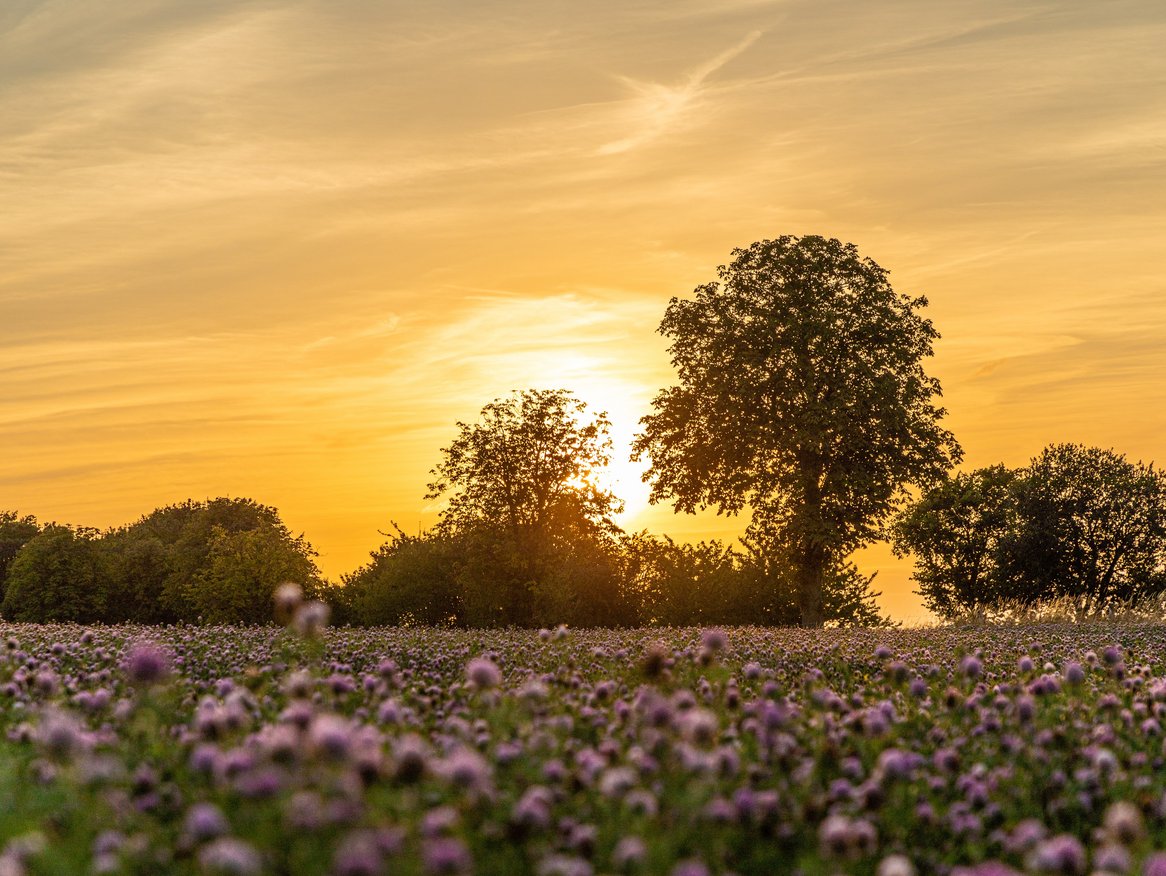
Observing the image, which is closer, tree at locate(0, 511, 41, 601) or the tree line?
the tree line

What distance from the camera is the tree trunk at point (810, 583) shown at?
46.2 meters

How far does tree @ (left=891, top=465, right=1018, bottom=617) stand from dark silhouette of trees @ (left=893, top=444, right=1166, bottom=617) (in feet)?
0.25

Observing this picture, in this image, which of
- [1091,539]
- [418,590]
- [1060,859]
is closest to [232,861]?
[1060,859]

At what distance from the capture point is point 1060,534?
6538cm

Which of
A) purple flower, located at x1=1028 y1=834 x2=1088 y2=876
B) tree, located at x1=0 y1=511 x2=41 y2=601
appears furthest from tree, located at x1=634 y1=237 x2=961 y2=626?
tree, located at x1=0 y1=511 x2=41 y2=601

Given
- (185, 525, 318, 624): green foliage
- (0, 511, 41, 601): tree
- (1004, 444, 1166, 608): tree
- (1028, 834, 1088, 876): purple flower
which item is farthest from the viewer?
(0, 511, 41, 601): tree

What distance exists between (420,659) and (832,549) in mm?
30521

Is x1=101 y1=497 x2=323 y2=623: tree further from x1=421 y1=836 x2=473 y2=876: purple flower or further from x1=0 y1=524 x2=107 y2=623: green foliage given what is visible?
x1=421 y1=836 x2=473 y2=876: purple flower

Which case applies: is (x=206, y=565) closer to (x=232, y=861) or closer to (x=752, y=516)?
(x=752, y=516)

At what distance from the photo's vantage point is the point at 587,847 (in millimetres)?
5977

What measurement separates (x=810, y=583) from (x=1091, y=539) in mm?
27463

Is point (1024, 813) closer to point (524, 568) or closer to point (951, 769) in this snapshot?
point (951, 769)

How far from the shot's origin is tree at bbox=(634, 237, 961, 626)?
44719 mm

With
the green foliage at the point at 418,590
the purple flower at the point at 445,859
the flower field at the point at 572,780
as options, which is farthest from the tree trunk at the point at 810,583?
the purple flower at the point at 445,859
